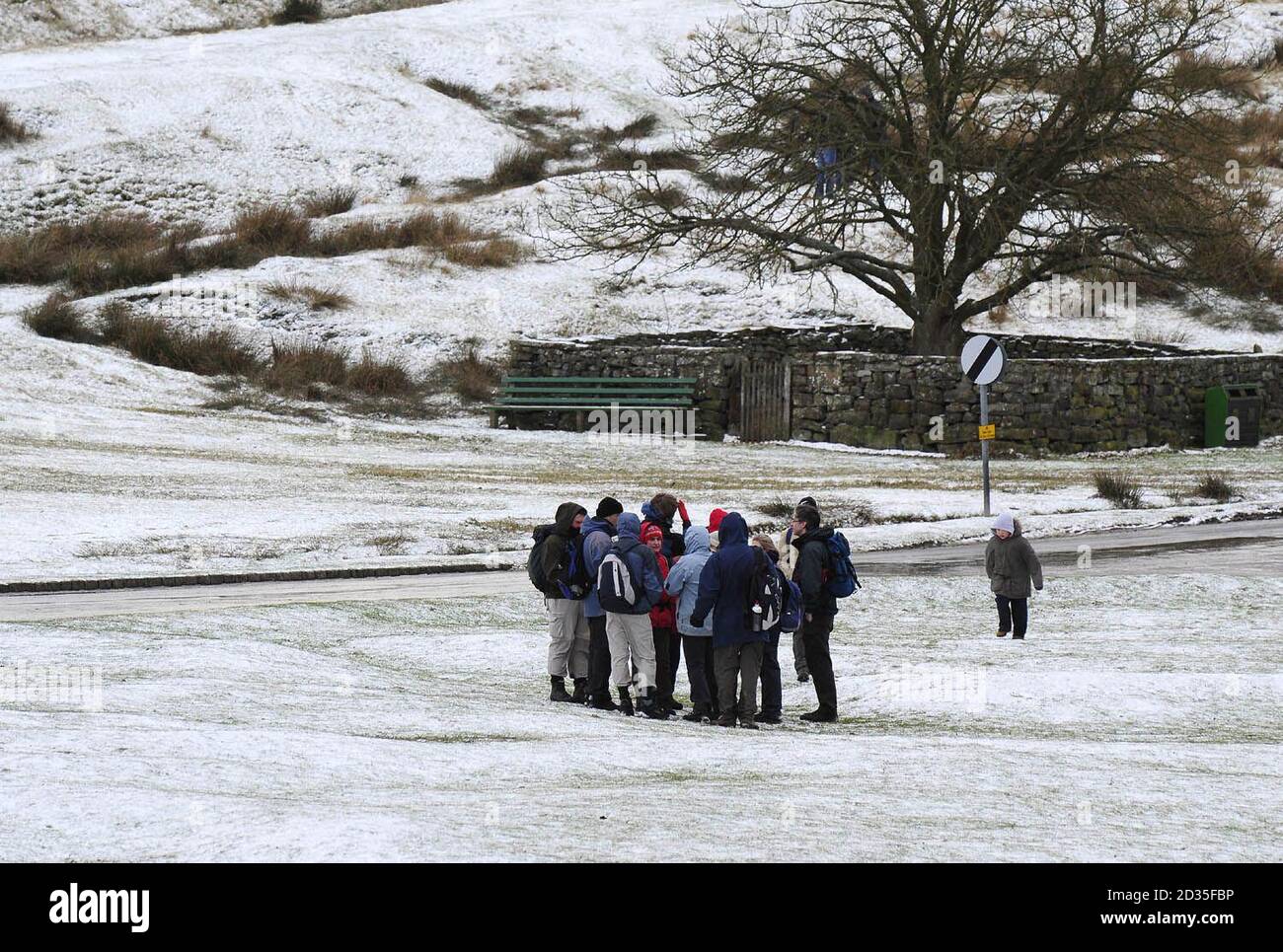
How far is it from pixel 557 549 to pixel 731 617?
141 centimetres

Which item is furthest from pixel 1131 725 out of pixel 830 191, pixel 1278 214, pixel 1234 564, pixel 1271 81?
pixel 1271 81

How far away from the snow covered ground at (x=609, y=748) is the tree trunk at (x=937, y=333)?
1788cm

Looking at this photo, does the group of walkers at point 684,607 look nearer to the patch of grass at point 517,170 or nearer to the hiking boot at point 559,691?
the hiking boot at point 559,691

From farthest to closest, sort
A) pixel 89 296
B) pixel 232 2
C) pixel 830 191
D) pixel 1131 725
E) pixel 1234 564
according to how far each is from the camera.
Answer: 1. pixel 232 2
2. pixel 89 296
3. pixel 830 191
4. pixel 1234 564
5. pixel 1131 725

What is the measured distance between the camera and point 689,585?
11758 millimetres

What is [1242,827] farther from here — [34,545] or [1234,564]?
[34,545]

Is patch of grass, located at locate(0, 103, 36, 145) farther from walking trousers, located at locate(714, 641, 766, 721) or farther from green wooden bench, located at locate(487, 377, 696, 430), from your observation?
walking trousers, located at locate(714, 641, 766, 721)

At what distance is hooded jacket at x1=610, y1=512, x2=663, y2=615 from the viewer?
37.8 ft

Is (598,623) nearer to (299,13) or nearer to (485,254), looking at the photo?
(485,254)

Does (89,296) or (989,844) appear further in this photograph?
(89,296)

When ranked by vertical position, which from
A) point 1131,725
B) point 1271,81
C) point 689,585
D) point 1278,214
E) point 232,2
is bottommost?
point 1131,725

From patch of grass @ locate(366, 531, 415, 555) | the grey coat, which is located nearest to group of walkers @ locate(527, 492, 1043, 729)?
the grey coat

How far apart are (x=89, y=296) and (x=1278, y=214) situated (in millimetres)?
29758

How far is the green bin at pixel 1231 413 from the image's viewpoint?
3281cm
